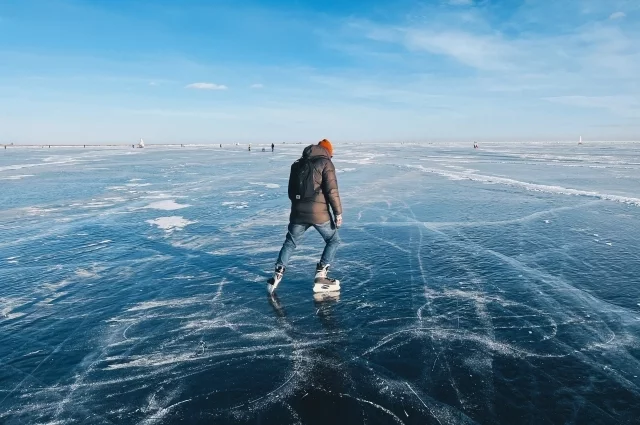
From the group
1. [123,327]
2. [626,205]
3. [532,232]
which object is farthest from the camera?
[626,205]

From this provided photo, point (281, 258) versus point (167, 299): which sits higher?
point (281, 258)

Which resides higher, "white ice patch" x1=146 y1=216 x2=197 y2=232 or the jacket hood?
the jacket hood

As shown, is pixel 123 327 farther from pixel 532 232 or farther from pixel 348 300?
pixel 532 232

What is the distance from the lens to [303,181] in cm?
486

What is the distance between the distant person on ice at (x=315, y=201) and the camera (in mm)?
4840

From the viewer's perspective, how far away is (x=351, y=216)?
1052 cm

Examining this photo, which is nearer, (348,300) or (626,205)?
(348,300)

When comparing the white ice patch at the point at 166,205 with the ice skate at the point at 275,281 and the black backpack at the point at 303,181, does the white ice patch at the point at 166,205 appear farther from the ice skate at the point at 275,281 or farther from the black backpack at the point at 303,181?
the black backpack at the point at 303,181

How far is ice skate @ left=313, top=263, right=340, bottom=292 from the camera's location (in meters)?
5.06

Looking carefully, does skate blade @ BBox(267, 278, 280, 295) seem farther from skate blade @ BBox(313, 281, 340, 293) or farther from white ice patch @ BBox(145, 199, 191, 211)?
white ice patch @ BBox(145, 199, 191, 211)

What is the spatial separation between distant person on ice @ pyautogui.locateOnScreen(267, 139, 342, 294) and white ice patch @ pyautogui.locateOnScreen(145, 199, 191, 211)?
7919 millimetres

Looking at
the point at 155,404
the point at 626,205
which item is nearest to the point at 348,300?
the point at 155,404

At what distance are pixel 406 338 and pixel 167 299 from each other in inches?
119

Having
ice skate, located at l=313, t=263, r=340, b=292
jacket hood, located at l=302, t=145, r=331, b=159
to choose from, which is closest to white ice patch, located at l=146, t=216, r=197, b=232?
ice skate, located at l=313, t=263, r=340, b=292
